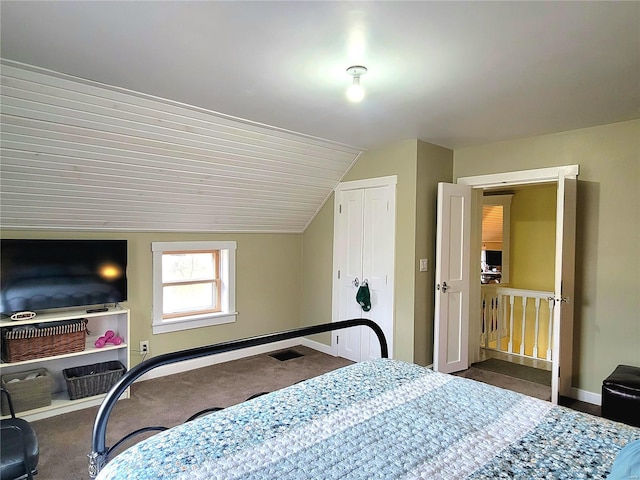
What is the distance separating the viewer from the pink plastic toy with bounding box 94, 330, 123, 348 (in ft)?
11.2

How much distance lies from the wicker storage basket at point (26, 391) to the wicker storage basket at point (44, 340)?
0.58 ft

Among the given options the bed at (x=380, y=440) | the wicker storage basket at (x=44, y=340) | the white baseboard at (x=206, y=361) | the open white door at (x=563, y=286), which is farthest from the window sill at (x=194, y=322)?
the open white door at (x=563, y=286)

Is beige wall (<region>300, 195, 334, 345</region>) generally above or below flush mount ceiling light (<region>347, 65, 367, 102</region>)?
below

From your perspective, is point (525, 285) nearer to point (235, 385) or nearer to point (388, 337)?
point (388, 337)

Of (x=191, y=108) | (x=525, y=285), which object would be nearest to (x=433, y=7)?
(x=191, y=108)

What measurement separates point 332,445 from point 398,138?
306cm

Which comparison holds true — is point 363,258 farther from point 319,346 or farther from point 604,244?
point 604,244

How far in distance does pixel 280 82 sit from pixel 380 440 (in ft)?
6.76

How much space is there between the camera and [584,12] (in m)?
1.65

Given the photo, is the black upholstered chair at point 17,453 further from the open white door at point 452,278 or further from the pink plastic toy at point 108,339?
the open white door at point 452,278

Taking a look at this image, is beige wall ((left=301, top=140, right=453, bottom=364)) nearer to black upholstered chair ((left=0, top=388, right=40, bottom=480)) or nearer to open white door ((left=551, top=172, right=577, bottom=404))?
open white door ((left=551, top=172, right=577, bottom=404))

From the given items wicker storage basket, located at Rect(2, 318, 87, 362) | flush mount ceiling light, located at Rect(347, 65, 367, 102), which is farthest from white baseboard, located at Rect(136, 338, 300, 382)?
flush mount ceiling light, located at Rect(347, 65, 367, 102)

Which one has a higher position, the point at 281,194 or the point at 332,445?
the point at 281,194

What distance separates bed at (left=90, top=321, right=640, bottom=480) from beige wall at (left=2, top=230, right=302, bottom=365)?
2631 mm
